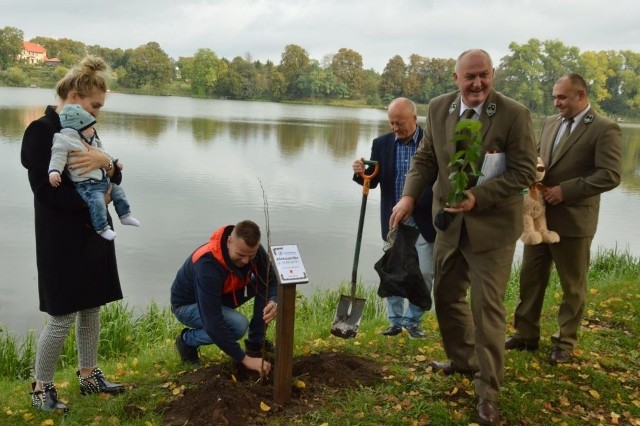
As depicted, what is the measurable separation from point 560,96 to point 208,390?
2.98 meters

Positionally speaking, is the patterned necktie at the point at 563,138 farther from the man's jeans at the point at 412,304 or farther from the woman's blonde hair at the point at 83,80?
the woman's blonde hair at the point at 83,80

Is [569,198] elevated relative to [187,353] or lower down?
elevated

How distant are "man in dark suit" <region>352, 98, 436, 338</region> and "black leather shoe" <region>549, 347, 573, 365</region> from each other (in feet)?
3.30

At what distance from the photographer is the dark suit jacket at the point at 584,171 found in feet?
12.8

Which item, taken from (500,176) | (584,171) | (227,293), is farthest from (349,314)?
(584,171)

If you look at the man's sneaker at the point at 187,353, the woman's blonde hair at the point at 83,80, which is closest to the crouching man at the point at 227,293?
the man's sneaker at the point at 187,353

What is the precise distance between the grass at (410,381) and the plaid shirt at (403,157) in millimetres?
1252

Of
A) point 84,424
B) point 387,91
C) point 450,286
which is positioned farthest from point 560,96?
point 387,91

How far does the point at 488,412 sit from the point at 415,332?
1.57m

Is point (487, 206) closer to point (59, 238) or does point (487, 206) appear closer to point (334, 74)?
point (59, 238)

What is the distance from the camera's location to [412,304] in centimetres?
484

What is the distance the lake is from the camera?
27.0 feet

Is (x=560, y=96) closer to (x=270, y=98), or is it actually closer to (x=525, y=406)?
(x=525, y=406)

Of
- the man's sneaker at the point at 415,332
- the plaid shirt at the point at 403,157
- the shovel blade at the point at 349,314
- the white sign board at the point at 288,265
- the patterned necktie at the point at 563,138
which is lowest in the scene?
the man's sneaker at the point at 415,332
